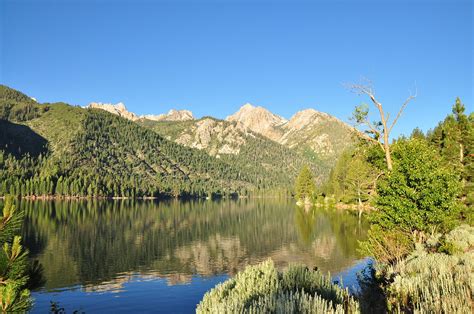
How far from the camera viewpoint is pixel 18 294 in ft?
23.9

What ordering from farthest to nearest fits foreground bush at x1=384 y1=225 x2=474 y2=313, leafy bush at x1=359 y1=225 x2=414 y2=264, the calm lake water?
the calm lake water → leafy bush at x1=359 y1=225 x2=414 y2=264 → foreground bush at x1=384 y1=225 x2=474 y2=313

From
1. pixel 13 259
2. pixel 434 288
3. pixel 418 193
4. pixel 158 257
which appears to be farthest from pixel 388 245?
pixel 158 257

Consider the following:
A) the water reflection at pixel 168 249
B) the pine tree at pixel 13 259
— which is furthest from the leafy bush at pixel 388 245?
the pine tree at pixel 13 259

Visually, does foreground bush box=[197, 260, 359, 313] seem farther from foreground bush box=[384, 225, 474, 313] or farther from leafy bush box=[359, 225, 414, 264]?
leafy bush box=[359, 225, 414, 264]

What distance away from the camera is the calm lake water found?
120 ft

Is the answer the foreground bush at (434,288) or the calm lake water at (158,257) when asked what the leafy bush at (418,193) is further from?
the calm lake water at (158,257)

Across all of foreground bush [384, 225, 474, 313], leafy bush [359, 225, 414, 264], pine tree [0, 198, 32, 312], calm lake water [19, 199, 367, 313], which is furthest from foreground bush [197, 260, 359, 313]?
calm lake water [19, 199, 367, 313]

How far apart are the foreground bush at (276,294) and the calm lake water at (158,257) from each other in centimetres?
1718

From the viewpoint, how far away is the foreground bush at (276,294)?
1214cm

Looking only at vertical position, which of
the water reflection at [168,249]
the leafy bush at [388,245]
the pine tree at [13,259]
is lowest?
the water reflection at [168,249]

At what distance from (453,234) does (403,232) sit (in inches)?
350

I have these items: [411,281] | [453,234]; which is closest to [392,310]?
[411,281]

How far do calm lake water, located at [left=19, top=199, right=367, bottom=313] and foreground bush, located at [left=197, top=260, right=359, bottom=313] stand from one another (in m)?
17.2

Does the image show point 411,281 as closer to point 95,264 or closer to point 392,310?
point 392,310
